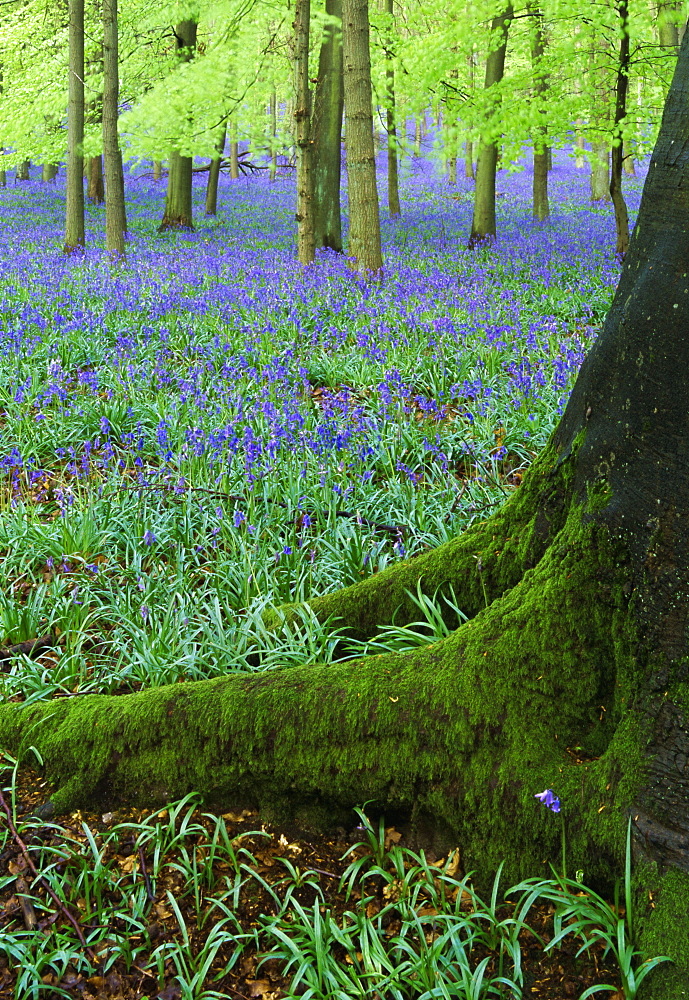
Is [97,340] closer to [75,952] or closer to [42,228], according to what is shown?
[75,952]

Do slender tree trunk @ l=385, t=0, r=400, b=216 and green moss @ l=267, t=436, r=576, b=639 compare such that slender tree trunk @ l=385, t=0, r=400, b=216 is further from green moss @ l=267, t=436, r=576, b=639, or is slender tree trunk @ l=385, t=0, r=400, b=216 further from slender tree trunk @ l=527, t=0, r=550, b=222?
green moss @ l=267, t=436, r=576, b=639

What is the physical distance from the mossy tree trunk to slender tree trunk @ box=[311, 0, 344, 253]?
43.4ft

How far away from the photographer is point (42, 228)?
2009cm

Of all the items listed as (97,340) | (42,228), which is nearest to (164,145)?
(42,228)

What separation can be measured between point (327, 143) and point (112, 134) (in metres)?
4.10

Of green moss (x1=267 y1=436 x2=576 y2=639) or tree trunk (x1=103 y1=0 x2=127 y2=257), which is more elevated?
tree trunk (x1=103 y1=0 x2=127 y2=257)

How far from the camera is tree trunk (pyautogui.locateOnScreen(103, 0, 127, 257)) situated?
45.1ft

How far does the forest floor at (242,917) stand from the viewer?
79.2 inches

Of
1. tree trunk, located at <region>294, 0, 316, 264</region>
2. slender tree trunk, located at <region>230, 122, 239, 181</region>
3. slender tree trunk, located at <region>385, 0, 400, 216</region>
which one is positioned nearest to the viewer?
tree trunk, located at <region>294, 0, 316, 264</region>

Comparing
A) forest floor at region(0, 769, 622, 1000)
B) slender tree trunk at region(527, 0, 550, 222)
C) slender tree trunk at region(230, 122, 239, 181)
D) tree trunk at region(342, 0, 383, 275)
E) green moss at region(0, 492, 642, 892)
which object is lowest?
forest floor at region(0, 769, 622, 1000)

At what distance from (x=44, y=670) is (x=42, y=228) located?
1968cm

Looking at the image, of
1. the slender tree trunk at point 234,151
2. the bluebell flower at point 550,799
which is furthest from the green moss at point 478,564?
the slender tree trunk at point 234,151

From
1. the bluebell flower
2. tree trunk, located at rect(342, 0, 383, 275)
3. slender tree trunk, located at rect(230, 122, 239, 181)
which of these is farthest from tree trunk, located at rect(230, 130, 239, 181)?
the bluebell flower

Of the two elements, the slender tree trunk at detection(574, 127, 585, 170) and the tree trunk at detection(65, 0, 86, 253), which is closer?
the slender tree trunk at detection(574, 127, 585, 170)
